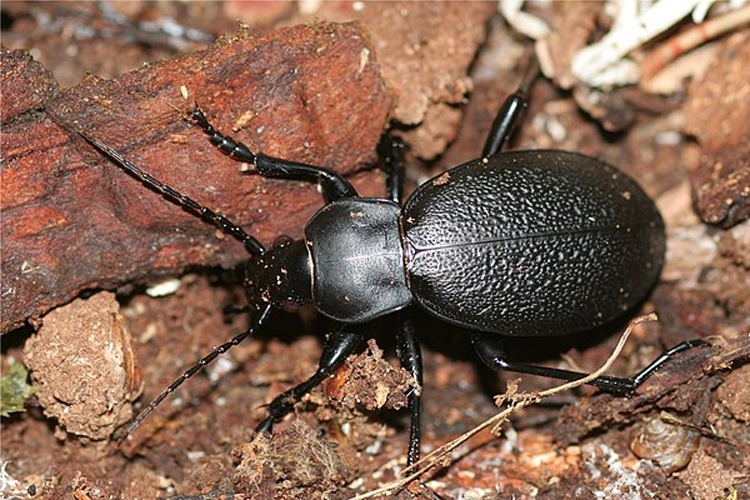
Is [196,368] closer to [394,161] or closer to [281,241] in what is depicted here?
[281,241]

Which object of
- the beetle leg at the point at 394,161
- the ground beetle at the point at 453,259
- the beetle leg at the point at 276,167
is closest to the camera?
the beetle leg at the point at 276,167

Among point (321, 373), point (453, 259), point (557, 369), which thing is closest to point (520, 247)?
point (453, 259)

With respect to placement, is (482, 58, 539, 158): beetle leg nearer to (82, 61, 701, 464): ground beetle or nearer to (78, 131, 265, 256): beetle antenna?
(82, 61, 701, 464): ground beetle

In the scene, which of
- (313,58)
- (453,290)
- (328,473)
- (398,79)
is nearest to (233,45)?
(313,58)

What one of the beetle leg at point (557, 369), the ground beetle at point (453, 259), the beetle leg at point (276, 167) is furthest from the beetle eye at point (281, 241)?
the beetle leg at point (557, 369)

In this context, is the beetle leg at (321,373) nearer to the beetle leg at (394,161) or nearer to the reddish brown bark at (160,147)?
the reddish brown bark at (160,147)

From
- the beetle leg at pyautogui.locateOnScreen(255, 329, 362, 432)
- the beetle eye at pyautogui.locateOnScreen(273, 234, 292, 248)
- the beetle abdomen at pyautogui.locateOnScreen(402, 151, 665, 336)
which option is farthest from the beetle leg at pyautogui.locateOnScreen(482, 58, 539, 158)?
the beetle leg at pyautogui.locateOnScreen(255, 329, 362, 432)
